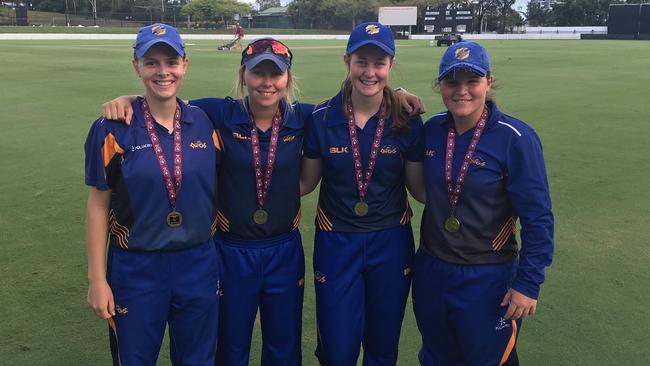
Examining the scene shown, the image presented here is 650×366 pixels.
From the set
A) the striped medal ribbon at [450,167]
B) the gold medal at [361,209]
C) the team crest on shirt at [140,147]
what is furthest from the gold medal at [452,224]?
the team crest on shirt at [140,147]

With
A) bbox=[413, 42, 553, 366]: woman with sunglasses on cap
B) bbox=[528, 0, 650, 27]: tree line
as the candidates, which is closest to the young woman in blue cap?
bbox=[413, 42, 553, 366]: woman with sunglasses on cap

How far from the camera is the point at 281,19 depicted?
89.5 m

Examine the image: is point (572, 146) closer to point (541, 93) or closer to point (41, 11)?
point (541, 93)

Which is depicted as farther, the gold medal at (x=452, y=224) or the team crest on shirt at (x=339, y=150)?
the team crest on shirt at (x=339, y=150)

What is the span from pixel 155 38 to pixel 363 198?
4.10 feet

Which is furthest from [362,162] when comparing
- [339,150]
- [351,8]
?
[351,8]

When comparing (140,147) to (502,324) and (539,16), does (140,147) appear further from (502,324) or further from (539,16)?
(539,16)

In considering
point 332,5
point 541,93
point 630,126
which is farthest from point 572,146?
point 332,5

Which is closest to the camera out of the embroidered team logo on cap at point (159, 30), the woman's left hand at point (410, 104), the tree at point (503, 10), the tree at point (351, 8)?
the embroidered team logo on cap at point (159, 30)

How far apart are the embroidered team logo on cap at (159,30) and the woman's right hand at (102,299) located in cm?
112

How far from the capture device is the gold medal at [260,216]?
288cm

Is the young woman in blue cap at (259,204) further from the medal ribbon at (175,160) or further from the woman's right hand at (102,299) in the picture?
the woman's right hand at (102,299)

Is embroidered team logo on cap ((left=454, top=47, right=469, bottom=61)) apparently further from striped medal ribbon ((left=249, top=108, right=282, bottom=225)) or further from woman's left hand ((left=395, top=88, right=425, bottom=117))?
striped medal ribbon ((left=249, top=108, right=282, bottom=225))

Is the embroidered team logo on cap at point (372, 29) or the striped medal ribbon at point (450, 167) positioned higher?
the embroidered team logo on cap at point (372, 29)
